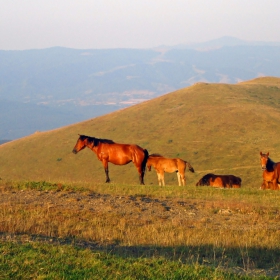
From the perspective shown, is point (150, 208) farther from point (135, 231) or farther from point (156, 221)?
point (135, 231)

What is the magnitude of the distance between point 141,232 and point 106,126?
57.8 m

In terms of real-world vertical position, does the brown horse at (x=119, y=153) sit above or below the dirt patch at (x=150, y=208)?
above

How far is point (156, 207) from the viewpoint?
1564cm

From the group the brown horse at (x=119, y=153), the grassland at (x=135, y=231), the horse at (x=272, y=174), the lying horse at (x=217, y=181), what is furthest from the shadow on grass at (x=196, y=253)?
the lying horse at (x=217, y=181)

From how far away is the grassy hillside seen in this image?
52562 mm

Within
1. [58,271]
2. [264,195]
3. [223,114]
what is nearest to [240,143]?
[223,114]

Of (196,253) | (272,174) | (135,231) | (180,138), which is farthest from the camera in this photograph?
(180,138)

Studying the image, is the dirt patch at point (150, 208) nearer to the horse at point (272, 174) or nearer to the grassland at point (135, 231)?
the grassland at point (135, 231)

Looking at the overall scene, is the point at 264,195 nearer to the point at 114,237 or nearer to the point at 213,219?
the point at 213,219

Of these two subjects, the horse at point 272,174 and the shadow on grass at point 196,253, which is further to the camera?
the horse at point 272,174

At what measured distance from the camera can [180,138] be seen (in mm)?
61156

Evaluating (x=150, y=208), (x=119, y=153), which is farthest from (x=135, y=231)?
(x=119, y=153)

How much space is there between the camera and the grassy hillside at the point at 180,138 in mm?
52562

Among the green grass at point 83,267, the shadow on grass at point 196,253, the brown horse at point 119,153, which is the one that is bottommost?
the shadow on grass at point 196,253
